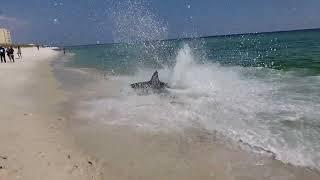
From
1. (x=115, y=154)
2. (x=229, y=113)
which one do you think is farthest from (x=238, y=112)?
(x=115, y=154)

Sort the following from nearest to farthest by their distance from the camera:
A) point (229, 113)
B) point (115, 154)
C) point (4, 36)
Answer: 1. point (115, 154)
2. point (229, 113)
3. point (4, 36)

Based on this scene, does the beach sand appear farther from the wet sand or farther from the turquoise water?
the turquoise water

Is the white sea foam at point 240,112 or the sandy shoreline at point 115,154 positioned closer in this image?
the sandy shoreline at point 115,154

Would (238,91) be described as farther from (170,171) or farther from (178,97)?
(170,171)

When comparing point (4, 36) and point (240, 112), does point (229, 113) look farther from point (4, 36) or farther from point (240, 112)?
point (4, 36)

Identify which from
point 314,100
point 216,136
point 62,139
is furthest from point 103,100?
point 314,100

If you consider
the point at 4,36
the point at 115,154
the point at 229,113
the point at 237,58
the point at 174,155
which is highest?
the point at 229,113

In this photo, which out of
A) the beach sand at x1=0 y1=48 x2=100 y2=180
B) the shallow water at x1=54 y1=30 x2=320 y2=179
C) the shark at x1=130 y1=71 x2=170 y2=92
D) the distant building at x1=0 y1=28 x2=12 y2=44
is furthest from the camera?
the distant building at x1=0 y1=28 x2=12 y2=44

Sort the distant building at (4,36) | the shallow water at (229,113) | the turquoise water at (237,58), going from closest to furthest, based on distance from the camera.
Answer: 1. the shallow water at (229,113)
2. the turquoise water at (237,58)
3. the distant building at (4,36)

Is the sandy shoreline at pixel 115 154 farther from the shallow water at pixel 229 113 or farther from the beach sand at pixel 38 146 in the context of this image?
the shallow water at pixel 229 113

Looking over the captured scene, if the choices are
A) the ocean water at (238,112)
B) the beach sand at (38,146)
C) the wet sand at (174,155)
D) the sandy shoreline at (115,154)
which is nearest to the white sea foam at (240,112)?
the ocean water at (238,112)

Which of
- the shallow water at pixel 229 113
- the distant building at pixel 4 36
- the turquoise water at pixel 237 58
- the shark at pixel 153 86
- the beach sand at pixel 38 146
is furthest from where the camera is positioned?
the distant building at pixel 4 36

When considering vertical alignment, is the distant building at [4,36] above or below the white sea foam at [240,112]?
below

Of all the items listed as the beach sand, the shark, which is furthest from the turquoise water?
the beach sand
